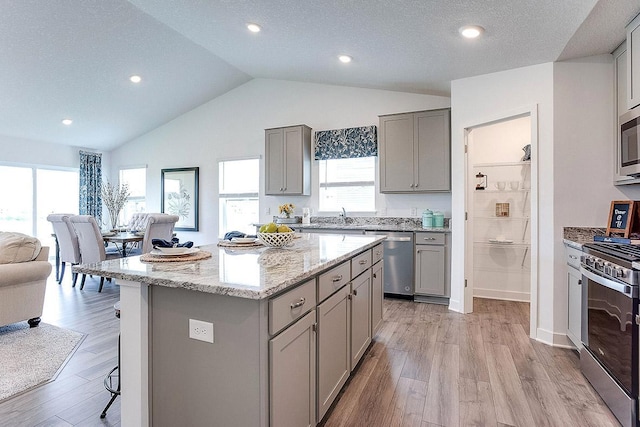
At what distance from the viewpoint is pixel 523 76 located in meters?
3.12

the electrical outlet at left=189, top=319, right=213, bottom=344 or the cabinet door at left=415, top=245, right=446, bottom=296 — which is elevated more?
the electrical outlet at left=189, top=319, right=213, bottom=344

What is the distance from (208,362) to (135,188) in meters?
7.20

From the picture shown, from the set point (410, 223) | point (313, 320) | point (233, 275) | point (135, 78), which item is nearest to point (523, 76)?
point (410, 223)

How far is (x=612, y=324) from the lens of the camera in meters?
1.93

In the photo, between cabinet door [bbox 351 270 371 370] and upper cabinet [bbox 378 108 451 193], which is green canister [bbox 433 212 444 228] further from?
cabinet door [bbox 351 270 371 370]

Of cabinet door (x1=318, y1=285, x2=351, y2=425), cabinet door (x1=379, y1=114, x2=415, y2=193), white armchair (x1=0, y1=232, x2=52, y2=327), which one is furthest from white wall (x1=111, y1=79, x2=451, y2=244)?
white armchair (x1=0, y1=232, x2=52, y2=327)

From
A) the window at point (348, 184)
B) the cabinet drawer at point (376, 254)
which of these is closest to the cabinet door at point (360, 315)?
the cabinet drawer at point (376, 254)

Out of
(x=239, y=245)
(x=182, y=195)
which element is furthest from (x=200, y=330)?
(x=182, y=195)

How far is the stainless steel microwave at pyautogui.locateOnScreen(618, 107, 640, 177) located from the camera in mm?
2342

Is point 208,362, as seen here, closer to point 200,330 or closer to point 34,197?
point 200,330

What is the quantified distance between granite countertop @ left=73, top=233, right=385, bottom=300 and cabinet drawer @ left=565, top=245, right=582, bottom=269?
1874 mm

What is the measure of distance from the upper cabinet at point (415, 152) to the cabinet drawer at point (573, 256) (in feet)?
5.17

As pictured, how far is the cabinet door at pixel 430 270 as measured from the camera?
4.00 metres

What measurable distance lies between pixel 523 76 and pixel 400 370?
2871 millimetres
